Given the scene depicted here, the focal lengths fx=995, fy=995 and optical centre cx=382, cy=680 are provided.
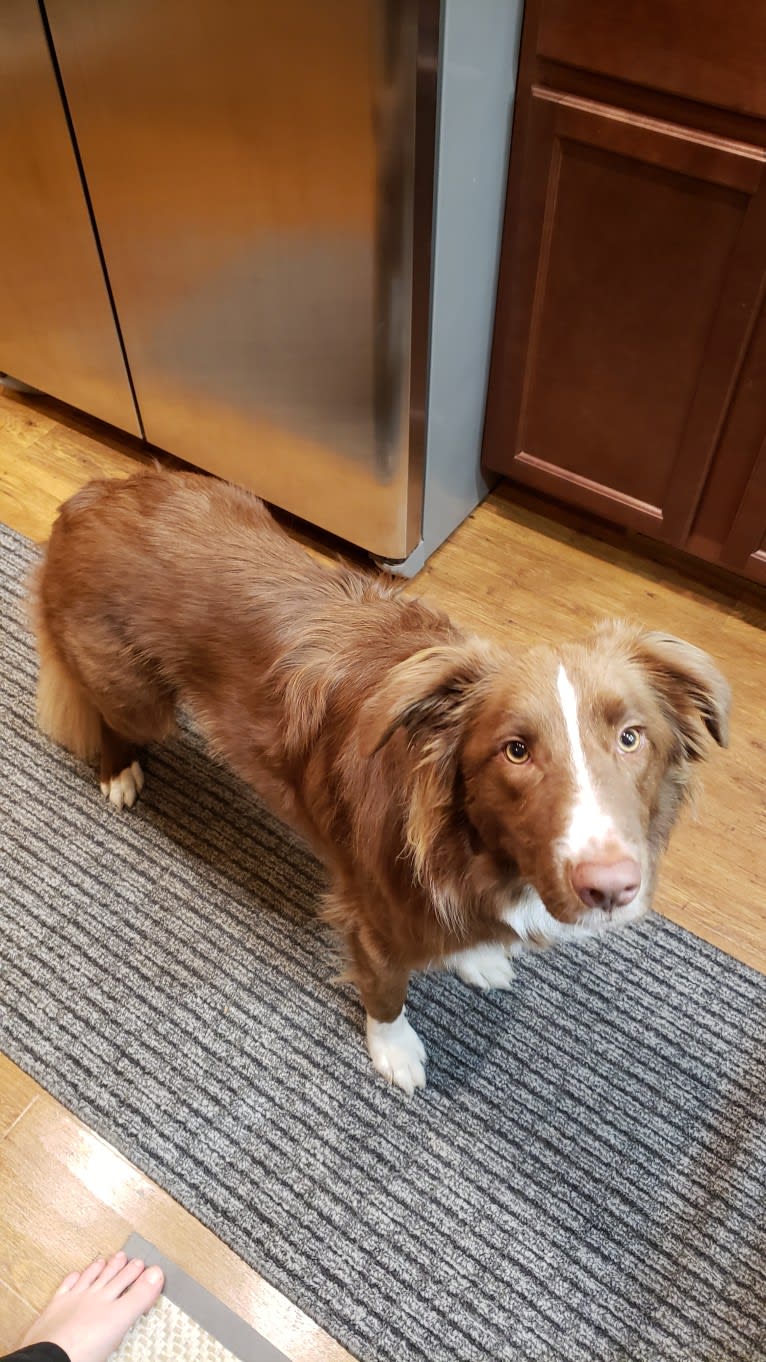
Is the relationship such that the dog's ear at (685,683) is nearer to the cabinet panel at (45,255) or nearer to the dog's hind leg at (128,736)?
the dog's hind leg at (128,736)

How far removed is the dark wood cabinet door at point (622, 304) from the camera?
5.34 ft

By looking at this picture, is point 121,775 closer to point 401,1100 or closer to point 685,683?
point 401,1100

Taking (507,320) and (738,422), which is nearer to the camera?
(738,422)

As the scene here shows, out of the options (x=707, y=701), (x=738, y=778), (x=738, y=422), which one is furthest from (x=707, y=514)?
(x=707, y=701)

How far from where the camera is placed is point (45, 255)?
7.09 feet

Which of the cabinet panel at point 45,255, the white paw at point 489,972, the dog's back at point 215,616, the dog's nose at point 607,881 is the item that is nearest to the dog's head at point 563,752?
the dog's nose at point 607,881

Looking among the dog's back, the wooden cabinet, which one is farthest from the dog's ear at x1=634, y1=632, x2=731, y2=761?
the wooden cabinet

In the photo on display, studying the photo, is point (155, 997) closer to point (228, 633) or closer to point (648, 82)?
point (228, 633)

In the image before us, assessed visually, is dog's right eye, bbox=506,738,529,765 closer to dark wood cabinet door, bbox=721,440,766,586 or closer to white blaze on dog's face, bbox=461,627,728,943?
white blaze on dog's face, bbox=461,627,728,943

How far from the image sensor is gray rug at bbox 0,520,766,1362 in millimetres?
1417

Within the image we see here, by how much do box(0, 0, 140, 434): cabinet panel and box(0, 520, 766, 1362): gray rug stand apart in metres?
1.09

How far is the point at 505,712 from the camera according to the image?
1062 mm

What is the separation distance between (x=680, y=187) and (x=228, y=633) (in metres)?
1.04

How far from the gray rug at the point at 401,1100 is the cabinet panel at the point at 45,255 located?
109 centimetres
